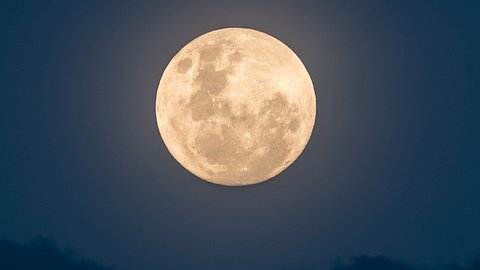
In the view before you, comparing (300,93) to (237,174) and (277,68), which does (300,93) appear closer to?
(277,68)

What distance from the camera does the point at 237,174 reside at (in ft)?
27.0

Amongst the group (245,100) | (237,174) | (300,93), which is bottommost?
(237,174)

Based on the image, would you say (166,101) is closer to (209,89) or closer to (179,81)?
(179,81)

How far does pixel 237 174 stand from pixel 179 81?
1704mm

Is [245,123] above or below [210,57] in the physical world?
below

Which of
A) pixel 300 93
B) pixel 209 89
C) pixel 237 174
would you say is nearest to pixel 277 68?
pixel 300 93

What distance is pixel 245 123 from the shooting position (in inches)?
301

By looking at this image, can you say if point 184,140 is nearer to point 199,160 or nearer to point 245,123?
point 199,160

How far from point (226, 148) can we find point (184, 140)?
2.42 feet

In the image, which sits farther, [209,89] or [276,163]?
[276,163]

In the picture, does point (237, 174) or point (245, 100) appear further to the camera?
point (237, 174)

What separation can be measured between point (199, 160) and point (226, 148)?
58 cm

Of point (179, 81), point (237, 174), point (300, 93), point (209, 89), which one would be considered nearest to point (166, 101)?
point (179, 81)

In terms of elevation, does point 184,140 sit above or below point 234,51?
below
